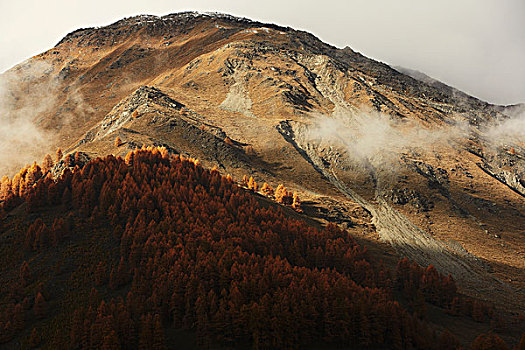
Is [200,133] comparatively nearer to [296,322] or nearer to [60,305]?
[60,305]

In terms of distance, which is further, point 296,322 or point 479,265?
point 479,265

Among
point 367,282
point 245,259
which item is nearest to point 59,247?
point 245,259

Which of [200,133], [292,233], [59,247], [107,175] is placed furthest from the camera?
[200,133]

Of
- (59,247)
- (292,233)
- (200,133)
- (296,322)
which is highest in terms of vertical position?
(200,133)

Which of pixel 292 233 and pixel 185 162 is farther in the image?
pixel 185 162

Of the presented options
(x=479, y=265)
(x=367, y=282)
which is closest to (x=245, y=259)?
(x=367, y=282)

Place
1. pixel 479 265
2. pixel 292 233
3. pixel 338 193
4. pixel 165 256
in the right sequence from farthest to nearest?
pixel 338 193
pixel 479 265
pixel 292 233
pixel 165 256

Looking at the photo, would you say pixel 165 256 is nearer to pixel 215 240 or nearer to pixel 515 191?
pixel 215 240

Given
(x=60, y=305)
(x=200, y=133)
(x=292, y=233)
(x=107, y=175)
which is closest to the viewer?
(x=60, y=305)

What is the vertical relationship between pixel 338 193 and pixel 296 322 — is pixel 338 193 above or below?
above
